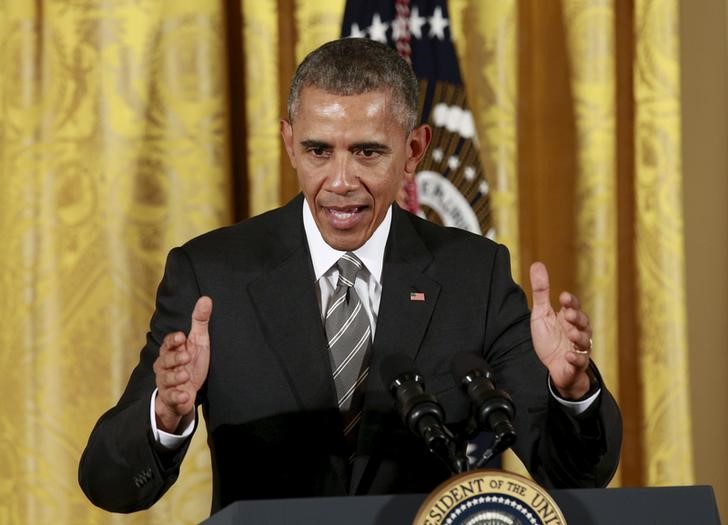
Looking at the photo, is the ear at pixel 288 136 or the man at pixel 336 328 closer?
the man at pixel 336 328

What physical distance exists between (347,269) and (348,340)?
13cm

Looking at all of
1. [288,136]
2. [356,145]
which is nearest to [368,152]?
[356,145]

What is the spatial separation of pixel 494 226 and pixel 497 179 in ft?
0.39

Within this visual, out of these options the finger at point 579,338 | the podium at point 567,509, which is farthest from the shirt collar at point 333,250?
the podium at point 567,509

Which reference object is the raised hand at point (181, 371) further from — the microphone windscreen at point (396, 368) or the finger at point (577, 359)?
the finger at point (577, 359)

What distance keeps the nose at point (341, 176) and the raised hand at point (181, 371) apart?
39 cm

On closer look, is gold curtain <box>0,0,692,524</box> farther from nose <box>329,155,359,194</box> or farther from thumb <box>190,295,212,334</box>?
thumb <box>190,295,212,334</box>

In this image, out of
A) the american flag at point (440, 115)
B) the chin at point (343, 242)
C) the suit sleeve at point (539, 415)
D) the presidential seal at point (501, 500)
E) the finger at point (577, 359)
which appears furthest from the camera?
the american flag at point (440, 115)

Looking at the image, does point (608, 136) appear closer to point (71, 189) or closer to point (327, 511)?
point (71, 189)

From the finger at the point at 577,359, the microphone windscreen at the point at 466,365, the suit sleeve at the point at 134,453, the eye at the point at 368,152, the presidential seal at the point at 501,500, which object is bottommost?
the suit sleeve at the point at 134,453

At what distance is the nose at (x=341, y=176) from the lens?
1.89 m

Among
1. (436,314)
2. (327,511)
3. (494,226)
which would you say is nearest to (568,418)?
(436,314)

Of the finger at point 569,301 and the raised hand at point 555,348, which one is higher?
the finger at point 569,301

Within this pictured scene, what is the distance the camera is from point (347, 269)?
78.8 inches
